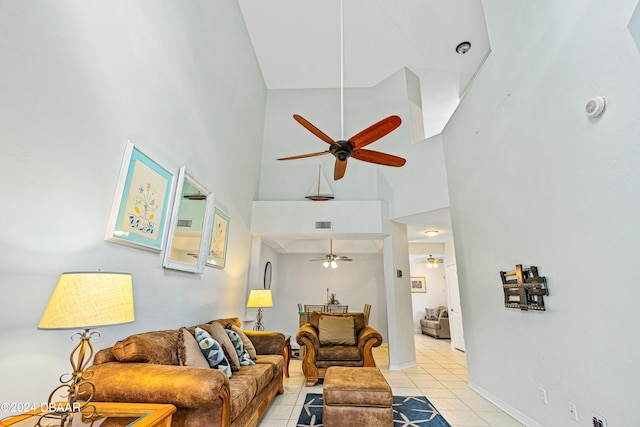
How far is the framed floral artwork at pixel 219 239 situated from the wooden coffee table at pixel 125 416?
2103mm

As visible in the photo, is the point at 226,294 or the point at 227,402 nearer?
the point at 227,402

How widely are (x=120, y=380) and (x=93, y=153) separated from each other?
1.40 meters

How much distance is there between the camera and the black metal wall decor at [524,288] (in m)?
2.53

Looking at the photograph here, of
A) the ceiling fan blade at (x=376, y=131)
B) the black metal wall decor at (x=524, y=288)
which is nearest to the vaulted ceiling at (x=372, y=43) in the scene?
the black metal wall decor at (x=524, y=288)

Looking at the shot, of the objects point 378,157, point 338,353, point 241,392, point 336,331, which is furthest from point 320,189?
point 241,392

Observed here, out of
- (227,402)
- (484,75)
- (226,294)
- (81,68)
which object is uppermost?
(484,75)

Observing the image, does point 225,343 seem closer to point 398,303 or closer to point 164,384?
point 164,384

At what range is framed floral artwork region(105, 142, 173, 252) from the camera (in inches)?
80.8

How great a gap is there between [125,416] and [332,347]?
320 centimetres

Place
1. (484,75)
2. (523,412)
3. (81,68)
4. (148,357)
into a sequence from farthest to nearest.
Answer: (484,75)
(523,412)
(148,357)
(81,68)

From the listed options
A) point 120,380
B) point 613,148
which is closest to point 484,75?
point 613,148

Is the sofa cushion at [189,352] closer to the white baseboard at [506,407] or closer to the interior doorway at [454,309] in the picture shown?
the white baseboard at [506,407]

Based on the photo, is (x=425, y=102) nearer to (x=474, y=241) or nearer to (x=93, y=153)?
(x=474, y=241)

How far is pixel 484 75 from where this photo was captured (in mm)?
3508
